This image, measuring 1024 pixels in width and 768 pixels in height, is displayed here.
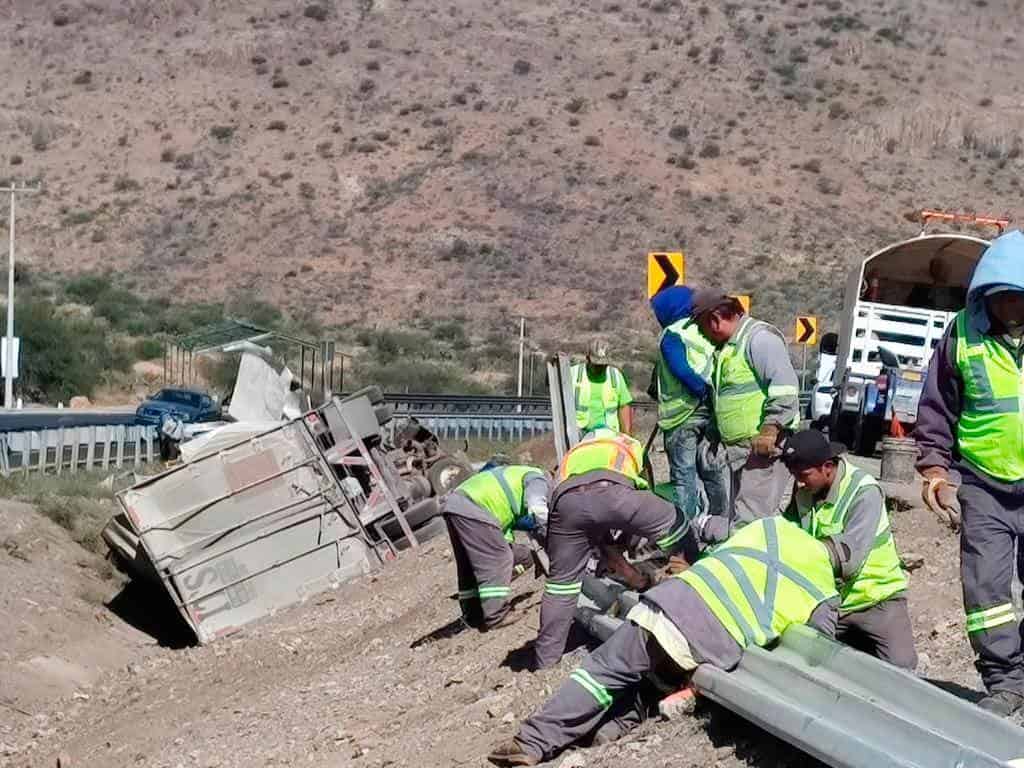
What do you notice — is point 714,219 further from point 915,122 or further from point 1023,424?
point 1023,424

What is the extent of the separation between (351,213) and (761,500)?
57987mm

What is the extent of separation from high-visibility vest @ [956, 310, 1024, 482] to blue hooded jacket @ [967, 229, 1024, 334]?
2.0 inches

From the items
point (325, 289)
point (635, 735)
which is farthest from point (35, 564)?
point (325, 289)

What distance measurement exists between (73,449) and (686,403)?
1809 centimetres

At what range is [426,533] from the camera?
1638 cm

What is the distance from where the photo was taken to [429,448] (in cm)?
1880

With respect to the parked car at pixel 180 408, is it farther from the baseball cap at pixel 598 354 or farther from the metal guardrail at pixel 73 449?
the baseball cap at pixel 598 354

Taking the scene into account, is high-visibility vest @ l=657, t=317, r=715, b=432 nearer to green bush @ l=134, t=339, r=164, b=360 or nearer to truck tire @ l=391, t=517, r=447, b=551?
truck tire @ l=391, t=517, r=447, b=551

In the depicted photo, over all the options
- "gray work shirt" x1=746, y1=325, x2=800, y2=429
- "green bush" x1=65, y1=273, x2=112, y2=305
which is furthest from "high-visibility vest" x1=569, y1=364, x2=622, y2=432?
"green bush" x1=65, y1=273, x2=112, y2=305

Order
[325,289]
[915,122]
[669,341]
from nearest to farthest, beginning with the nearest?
[669,341], [325,289], [915,122]

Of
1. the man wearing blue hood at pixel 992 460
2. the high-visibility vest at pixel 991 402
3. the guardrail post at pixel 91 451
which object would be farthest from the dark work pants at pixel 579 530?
the guardrail post at pixel 91 451

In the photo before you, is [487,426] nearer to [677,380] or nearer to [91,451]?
[91,451]

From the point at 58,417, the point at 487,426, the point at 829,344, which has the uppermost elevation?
the point at 829,344

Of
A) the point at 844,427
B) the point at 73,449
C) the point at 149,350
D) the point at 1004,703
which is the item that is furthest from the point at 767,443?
the point at 149,350
